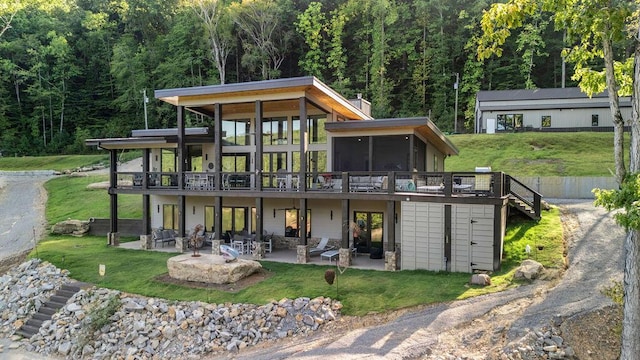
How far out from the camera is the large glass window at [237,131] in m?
19.3

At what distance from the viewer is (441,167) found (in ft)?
74.5

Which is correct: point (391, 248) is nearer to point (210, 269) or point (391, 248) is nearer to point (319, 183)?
point (319, 183)

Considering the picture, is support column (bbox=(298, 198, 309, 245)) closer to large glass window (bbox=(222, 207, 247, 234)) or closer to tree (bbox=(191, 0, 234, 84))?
large glass window (bbox=(222, 207, 247, 234))

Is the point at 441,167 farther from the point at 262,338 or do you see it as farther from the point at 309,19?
the point at 309,19

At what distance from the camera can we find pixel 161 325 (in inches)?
446

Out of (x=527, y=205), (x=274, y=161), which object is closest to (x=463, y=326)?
(x=527, y=205)

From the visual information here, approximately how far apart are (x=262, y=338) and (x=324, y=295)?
85.3 inches

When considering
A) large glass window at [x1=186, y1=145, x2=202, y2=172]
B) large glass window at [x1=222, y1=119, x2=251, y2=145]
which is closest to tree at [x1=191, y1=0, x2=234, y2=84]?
large glass window at [x1=186, y1=145, x2=202, y2=172]

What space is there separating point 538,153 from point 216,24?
107 feet

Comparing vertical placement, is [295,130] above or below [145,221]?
above

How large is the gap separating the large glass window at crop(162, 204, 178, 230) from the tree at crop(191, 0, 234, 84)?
23904 mm

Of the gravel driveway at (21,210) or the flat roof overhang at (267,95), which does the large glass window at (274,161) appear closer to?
the flat roof overhang at (267,95)

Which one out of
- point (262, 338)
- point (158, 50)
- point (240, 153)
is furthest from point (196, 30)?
point (262, 338)

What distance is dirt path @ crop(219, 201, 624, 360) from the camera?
28.0 ft
